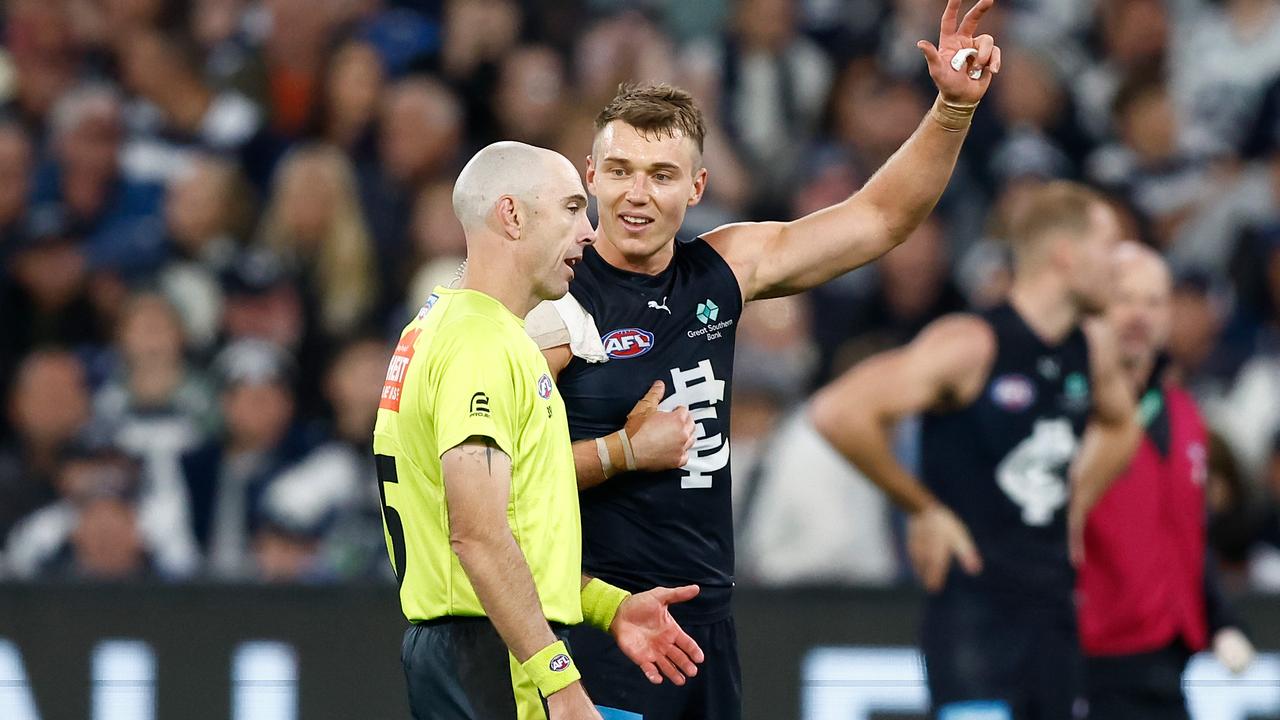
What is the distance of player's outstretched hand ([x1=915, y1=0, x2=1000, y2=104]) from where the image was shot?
4.97m

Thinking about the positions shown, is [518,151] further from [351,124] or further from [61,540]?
[351,124]

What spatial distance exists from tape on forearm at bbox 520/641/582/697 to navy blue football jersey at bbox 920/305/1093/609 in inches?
113

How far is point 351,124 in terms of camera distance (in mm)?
10180

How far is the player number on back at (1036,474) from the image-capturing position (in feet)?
21.9

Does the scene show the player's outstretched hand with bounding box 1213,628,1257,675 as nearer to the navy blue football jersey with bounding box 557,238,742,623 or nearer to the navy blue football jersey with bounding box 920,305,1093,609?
the navy blue football jersey with bounding box 920,305,1093,609

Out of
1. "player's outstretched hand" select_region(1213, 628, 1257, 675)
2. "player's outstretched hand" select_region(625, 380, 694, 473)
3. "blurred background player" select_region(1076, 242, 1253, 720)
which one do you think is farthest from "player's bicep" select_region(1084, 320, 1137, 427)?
"player's outstretched hand" select_region(625, 380, 694, 473)

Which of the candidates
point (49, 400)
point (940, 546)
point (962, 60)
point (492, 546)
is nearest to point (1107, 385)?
point (940, 546)

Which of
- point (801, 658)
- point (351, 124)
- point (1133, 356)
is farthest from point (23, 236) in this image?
point (1133, 356)

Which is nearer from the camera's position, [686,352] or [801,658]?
[686,352]

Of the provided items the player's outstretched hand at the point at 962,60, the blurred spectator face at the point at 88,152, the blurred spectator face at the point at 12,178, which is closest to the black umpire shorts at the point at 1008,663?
the player's outstretched hand at the point at 962,60

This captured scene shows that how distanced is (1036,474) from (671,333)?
215cm

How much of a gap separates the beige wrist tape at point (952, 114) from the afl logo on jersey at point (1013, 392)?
1.81 meters

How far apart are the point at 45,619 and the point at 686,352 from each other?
391cm

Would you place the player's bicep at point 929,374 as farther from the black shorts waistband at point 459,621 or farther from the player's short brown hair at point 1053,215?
the black shorts waistband at point 459,621
